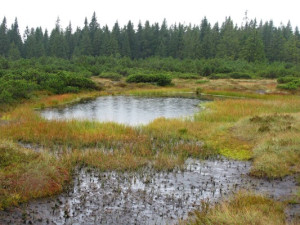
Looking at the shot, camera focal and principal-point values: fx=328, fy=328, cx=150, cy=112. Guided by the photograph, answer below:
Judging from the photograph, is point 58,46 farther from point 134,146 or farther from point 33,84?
point 134,146

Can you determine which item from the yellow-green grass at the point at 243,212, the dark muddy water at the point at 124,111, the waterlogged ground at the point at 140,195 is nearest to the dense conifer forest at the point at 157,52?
the dark muddy water at the point at 124,111

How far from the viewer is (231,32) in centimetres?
8712

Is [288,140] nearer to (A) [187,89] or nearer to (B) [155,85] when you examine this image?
(A) [187,89]

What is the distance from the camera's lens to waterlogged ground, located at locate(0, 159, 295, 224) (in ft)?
26.8

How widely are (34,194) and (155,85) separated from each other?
35.8 metres

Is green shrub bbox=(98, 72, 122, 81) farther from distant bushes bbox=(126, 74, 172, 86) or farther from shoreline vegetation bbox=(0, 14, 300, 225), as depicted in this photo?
shoreline vegetation bbox=(0, 14, 300, 225)

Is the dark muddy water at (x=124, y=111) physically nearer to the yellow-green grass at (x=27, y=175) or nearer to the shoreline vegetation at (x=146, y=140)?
the shoreline vegetation at (x=146, y=140)

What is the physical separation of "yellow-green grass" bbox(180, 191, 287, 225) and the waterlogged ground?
0.66 metres

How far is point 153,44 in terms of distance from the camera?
90.5 metres

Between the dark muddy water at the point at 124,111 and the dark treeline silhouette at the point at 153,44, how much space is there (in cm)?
4606

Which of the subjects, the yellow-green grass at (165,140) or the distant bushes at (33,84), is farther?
the distant bushes at (33,84)

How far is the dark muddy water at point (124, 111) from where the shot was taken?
2255 centimetres

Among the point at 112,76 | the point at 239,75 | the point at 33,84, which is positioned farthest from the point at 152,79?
the point at 33,84

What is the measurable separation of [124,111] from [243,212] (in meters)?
19.0
